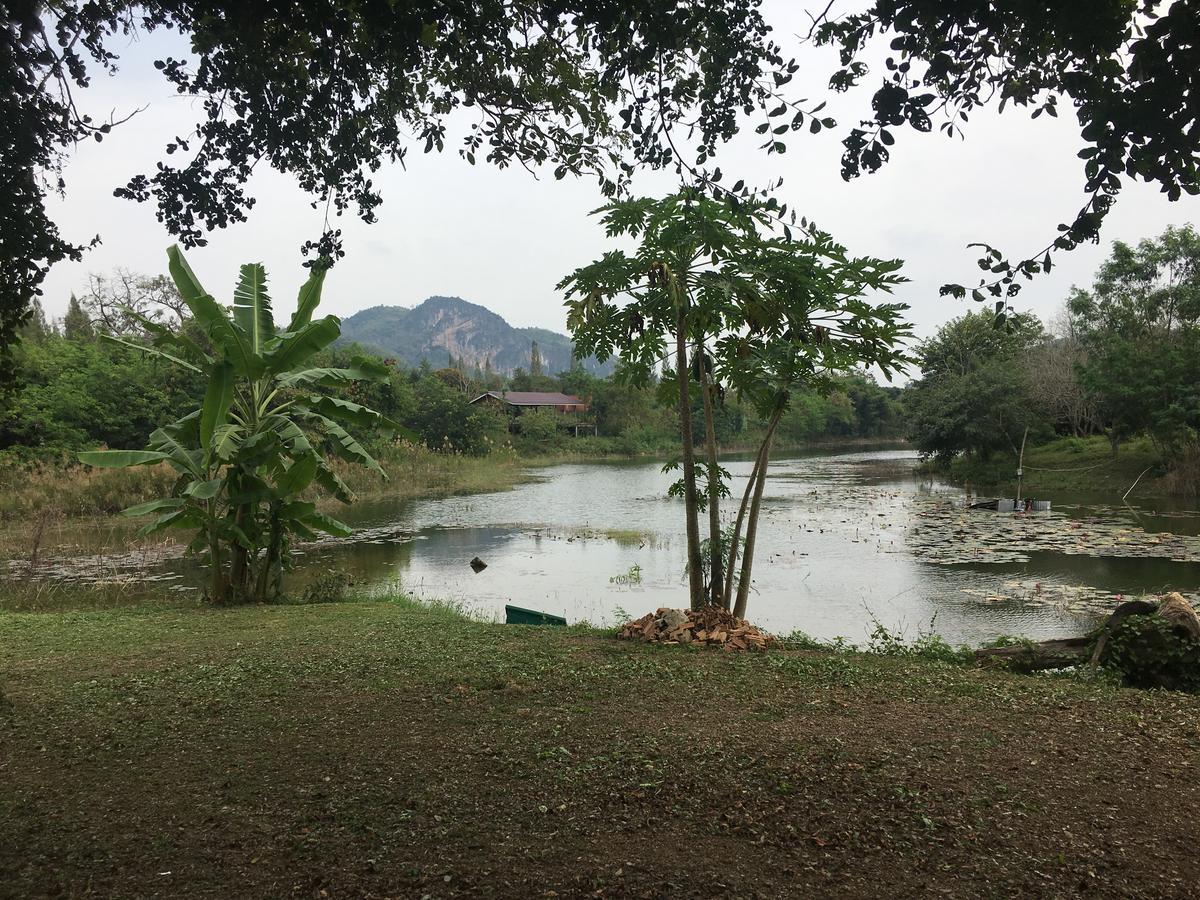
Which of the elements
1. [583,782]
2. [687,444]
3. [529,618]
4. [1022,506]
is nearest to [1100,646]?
[687,444]

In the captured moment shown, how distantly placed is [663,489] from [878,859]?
24320 millimetres

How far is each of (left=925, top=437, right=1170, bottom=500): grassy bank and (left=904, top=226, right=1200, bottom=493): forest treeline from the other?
16.3 inches

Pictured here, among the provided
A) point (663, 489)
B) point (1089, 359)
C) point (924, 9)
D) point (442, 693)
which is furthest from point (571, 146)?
point (1089, 359)

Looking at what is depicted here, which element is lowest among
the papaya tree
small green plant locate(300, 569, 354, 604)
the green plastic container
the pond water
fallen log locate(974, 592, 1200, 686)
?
the pond water

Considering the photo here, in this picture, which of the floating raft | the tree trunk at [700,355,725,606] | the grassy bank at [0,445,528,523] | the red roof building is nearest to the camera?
the tree trunk at [700,355,725,606]

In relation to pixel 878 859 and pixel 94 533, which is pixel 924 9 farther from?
pixel 94 533

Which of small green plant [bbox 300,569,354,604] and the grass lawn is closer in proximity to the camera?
the grass lawn

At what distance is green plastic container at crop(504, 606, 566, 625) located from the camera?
7.49 m

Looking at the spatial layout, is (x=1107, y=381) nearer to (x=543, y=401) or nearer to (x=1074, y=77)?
(x=1074, y=77)

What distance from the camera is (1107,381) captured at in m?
22.9

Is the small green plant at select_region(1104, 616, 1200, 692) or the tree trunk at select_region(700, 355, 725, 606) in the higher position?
the tree trunk at select_region(700, 355, 725, 606)

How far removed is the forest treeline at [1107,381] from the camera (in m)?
21.6

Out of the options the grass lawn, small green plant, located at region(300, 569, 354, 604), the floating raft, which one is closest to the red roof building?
the floating raft

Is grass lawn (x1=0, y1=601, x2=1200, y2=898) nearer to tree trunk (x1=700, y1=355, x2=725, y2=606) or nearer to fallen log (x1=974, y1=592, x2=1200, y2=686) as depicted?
fallen log (x1=974, y1=592, x2=1200, y2=686)
